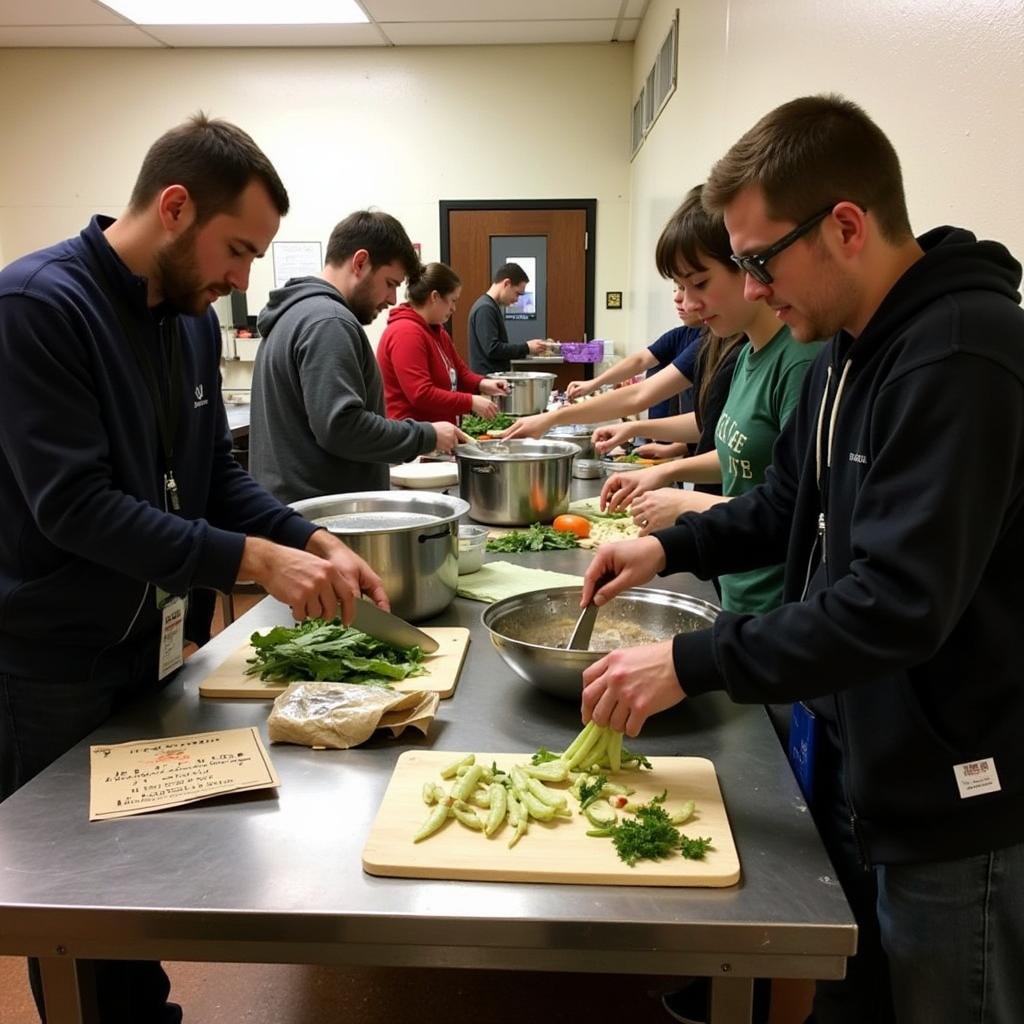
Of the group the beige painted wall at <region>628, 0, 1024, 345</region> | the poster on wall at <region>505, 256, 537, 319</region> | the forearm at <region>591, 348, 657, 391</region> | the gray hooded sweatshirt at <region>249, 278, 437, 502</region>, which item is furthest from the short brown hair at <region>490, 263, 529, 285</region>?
the gray hooded sweatshirt at <region>249, 278, 437, 502</region>

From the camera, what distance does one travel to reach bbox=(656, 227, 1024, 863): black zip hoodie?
2.86 ft

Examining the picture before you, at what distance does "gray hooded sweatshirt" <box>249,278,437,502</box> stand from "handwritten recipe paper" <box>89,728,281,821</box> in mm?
1259

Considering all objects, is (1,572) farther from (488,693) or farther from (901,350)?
(901,350)

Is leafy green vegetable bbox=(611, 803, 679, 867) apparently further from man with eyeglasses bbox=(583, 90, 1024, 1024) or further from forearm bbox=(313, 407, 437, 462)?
forearm bbox=(313, 407, 437, 462)

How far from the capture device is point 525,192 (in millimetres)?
6832

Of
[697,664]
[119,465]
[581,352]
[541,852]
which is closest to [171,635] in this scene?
[119,465]

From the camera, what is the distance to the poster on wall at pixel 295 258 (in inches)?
271

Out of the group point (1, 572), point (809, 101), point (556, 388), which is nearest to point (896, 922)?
point (809, 101)

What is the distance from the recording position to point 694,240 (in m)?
1.80

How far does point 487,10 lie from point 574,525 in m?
4.68

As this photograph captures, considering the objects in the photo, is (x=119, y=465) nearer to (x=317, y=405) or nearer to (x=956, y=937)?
(x=317, y=405)

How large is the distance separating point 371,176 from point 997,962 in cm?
676

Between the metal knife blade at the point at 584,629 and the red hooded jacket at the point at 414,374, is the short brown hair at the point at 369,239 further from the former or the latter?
the metal knife blade at the point at 584,629

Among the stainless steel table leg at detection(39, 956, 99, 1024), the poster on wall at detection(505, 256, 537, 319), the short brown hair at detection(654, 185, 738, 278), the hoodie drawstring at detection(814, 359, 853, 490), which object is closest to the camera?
the stainless steel table leg at detection(39, 956, 99, 1024)
